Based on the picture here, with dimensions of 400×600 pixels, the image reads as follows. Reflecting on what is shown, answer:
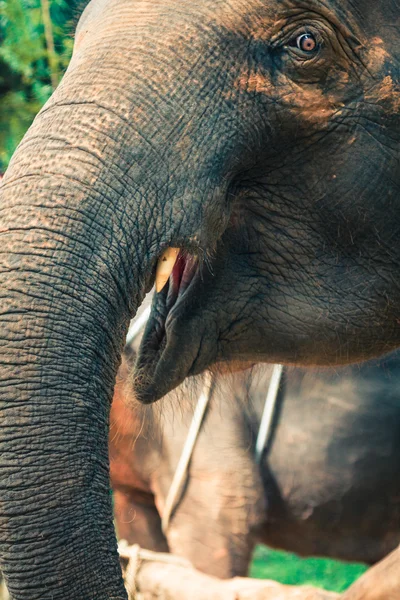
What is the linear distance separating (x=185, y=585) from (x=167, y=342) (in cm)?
84

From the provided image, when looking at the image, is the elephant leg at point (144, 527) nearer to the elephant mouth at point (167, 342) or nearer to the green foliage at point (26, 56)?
the green foliage at point (26, 56)

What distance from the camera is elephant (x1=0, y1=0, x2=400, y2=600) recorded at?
4.18ft

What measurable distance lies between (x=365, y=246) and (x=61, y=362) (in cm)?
61

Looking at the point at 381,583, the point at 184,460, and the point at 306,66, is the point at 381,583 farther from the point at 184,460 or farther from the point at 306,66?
the point at 184,460

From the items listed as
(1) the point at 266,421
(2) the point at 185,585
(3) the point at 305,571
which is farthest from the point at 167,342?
(3) the point at 305,571

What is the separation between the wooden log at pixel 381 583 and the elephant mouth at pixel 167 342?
1.46 ft

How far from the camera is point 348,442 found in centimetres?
295

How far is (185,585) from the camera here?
2244 millimetres

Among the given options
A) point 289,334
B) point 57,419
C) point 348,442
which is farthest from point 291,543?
point 57,419

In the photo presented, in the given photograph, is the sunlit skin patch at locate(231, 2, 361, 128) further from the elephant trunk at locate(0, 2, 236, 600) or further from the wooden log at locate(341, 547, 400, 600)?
the wooden log at locate(341, 547, 400, 600)

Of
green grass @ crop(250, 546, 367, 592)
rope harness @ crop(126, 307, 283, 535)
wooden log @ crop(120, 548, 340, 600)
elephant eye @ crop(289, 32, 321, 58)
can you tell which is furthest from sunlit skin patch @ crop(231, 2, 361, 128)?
green grass @ crop(250, 546, 367, 592)

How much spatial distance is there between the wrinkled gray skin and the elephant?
1.18m

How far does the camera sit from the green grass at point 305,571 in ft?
14.4

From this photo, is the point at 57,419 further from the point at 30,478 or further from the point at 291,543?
the point at 291,543
